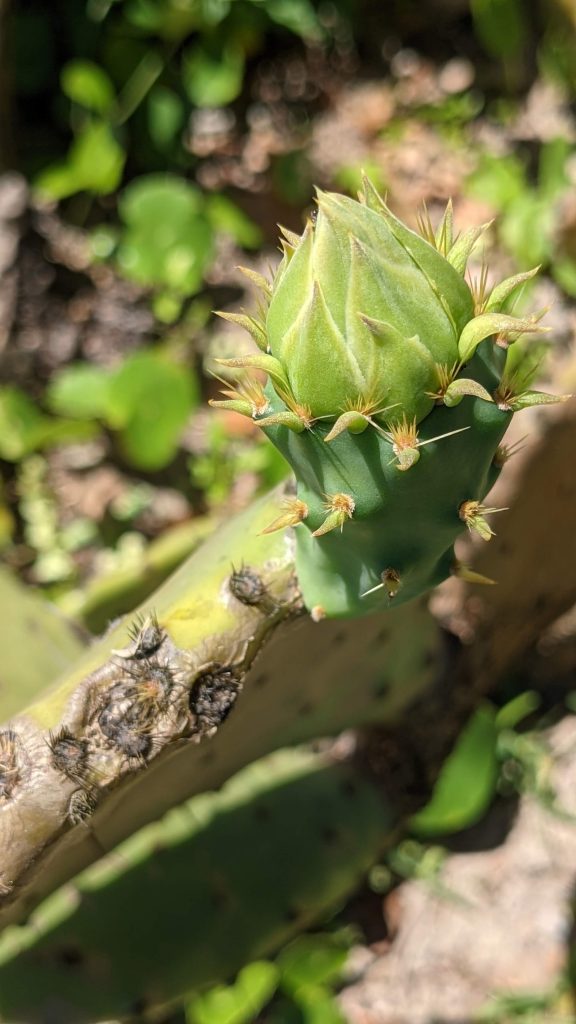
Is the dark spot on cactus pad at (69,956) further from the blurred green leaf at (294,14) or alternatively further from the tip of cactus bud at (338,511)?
the blurred green leaf at (294,14)

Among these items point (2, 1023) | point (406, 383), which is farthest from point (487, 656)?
point (406, 383)

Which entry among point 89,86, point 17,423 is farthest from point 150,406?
point 89,86

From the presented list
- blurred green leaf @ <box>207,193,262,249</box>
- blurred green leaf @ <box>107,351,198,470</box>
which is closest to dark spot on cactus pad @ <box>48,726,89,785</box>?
blurred green leaf @ <box>107,351,198,470</box>

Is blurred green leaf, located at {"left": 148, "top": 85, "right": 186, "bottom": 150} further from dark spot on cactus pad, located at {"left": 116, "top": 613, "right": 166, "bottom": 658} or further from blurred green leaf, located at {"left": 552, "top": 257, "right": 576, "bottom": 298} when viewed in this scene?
dark spot on cactus pad, located at {"left": 116, "top": 613, "right": 166, "bottom": 658}

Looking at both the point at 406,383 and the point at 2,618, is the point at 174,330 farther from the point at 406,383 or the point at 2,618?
the point at 406,383

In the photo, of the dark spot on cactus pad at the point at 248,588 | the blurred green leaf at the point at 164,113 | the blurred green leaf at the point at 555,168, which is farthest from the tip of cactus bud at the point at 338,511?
the blurred green leaf at the point at 164,113

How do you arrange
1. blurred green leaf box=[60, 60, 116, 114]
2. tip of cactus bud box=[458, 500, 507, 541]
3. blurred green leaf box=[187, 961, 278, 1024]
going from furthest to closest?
1. blurred green leaf box=[60, 60, 116, 114]
2. blurred green leaf box=[187, 961, 278, 1024]
3. tip of cactus bud box=[458, 500, 507, 541]
